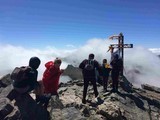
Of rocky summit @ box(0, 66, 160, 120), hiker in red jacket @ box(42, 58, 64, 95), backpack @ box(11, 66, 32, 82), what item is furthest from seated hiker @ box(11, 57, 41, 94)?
hiker in red jacket @ box(42, 58, 64, 95)

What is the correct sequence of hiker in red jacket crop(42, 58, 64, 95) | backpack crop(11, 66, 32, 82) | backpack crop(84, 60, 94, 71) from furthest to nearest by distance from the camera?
backpack crop(84, 60, 94, 71)
hiker in red jacket crop(42, 58, 64, 95)
backpack crop(11, 66, 32, 82)

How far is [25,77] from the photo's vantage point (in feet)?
33.4

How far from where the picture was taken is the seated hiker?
33.3 ft

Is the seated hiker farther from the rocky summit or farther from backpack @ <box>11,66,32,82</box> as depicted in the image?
the rocky summit

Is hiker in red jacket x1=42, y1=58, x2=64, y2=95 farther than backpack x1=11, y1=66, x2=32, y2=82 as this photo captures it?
Yes

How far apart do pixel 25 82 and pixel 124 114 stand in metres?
6.27

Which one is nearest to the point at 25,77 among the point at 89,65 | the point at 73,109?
the point at 73,109

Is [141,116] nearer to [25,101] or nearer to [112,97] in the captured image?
[112,97]

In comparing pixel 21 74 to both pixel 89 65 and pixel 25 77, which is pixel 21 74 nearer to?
pixel 25 77

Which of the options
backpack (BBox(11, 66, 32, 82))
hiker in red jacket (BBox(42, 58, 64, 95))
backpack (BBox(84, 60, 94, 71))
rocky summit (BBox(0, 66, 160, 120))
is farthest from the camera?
backpack (BBox(84, 60, 94, 71))

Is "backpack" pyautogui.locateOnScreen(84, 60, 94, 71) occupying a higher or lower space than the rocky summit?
higher

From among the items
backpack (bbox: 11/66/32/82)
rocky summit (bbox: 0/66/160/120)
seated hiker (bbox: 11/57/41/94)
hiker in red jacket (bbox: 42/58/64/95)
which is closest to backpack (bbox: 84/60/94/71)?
rocky summit (bbox: 0/66/160/120)

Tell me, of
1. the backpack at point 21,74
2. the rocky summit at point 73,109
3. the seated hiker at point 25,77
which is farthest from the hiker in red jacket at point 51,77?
the backpack at point 21,74

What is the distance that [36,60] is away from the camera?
10.6 m
